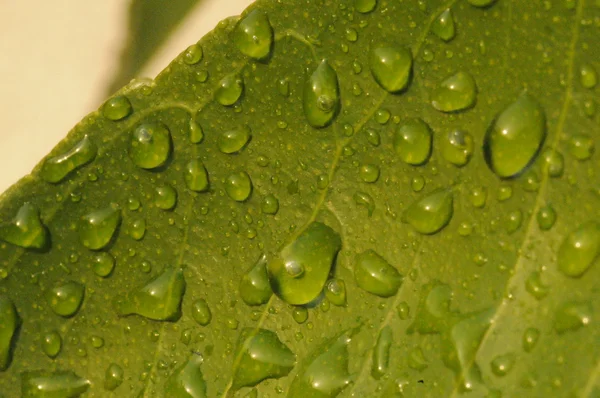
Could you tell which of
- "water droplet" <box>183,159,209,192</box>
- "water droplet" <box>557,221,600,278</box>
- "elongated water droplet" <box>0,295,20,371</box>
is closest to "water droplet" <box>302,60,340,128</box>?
"water droplet" <box>183,159,209,192</box>

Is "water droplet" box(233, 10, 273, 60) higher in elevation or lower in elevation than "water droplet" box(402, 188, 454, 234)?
higher

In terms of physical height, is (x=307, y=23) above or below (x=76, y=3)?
below

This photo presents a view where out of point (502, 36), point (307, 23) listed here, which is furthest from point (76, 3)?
point (502, 36)

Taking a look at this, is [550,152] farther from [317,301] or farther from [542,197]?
[317,301]

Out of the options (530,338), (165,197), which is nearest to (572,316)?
(530,338)

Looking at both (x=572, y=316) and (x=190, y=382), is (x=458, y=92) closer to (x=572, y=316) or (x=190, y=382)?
(x=572, y=316)

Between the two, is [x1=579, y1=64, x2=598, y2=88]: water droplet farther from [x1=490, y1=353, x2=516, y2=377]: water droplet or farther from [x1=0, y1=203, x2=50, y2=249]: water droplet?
[x1=0, y1=203, x2=50, y2=249]: water droplet
